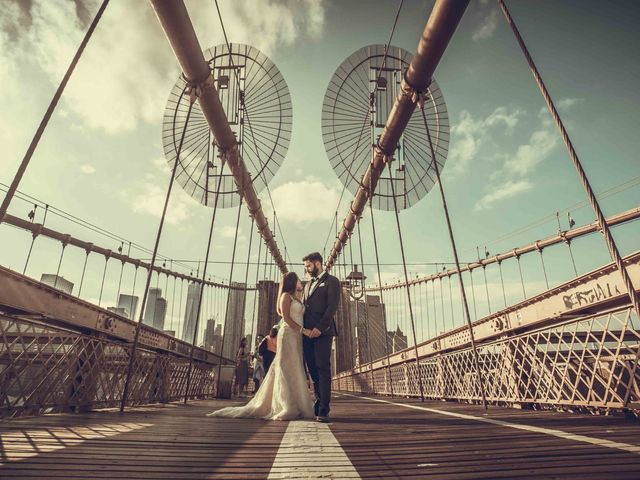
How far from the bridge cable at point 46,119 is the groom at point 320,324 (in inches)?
118

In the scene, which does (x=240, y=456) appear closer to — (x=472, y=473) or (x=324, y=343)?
(x=472, y=473)

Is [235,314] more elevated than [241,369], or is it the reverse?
[235,314]

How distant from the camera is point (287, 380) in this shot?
14.6 ft

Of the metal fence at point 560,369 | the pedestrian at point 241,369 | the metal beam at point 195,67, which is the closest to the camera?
the metal fence at point 560,369

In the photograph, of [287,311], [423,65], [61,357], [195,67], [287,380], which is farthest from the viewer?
[195,67]

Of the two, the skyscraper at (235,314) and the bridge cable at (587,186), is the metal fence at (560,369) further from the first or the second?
the skyscraper at (235,314)

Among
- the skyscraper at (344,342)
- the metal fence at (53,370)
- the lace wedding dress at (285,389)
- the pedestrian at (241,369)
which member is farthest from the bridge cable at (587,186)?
the skyscraper at (344,342)

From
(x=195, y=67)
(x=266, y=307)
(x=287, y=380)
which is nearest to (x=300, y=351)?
(x=287, y=380)

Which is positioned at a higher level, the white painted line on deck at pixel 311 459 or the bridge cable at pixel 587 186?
the bridge cable at pixel 587 186

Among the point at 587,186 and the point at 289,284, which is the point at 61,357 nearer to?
the point at 289,284

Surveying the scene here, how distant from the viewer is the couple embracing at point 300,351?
430cm

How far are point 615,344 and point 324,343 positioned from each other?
12.0 feet

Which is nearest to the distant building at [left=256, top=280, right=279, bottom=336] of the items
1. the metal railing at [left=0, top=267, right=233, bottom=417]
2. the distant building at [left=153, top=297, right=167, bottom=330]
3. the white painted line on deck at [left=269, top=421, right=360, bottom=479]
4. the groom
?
the metal railing at [left=0, top=267, right=233, bottom=417]

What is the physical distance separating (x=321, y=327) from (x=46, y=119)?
11.5ft
